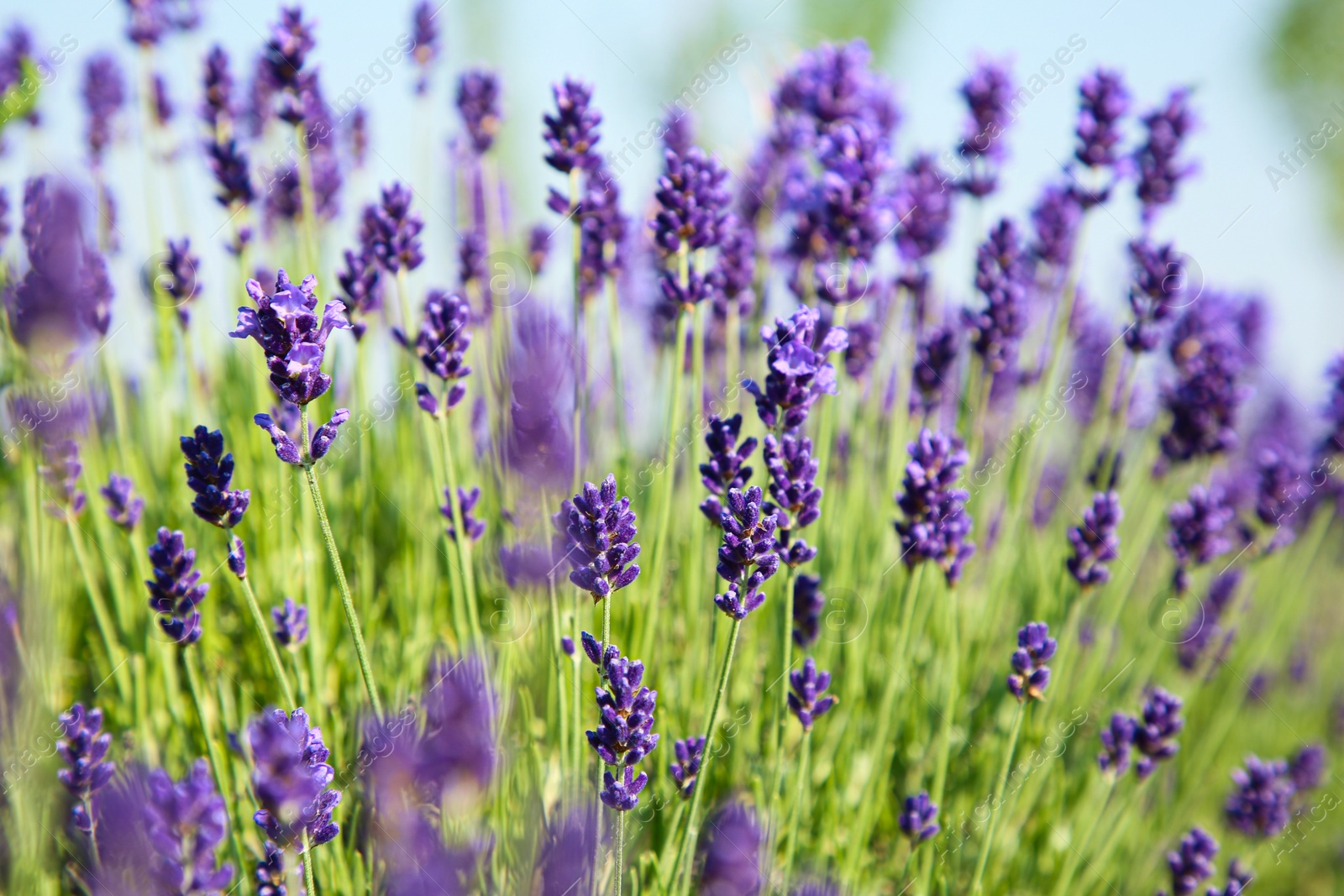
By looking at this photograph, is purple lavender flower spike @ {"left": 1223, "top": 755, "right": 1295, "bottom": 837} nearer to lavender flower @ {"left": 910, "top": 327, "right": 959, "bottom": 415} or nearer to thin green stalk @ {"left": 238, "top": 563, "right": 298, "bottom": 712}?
lavender flower @ {"left": 910, "top": 327, "right": 959, "bottom": 415}

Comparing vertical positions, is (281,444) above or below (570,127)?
below

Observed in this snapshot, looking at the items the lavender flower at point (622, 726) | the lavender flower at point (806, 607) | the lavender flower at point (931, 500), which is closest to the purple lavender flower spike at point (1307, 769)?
the lavender flower at point (931, 500)

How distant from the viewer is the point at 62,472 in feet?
6.29

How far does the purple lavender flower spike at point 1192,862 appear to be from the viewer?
1.78 meters

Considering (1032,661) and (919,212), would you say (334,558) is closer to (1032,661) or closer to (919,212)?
(1032,661)

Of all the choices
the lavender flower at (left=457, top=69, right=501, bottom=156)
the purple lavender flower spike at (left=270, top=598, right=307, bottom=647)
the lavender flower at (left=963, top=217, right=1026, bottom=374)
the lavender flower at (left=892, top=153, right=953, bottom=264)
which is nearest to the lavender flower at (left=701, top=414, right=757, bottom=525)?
the purple lavender flower spike at (left=270, top=598, right=307, bottom=647)

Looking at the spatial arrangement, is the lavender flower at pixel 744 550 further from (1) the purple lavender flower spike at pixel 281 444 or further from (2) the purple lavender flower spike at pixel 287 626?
(2) the purple lavender flower spike at pixel 287 626

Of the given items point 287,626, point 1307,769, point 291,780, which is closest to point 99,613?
point 287,626

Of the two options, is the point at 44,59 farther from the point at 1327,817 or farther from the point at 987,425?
the point at 1327,817

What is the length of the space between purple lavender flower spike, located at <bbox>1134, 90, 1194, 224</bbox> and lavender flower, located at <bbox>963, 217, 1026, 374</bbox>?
451mm

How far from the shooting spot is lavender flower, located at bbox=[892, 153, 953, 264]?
8.98 ft

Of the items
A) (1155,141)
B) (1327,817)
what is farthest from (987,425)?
(1327,817)

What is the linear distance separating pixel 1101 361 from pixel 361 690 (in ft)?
11.2

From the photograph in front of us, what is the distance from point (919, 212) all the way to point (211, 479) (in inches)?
86.5
